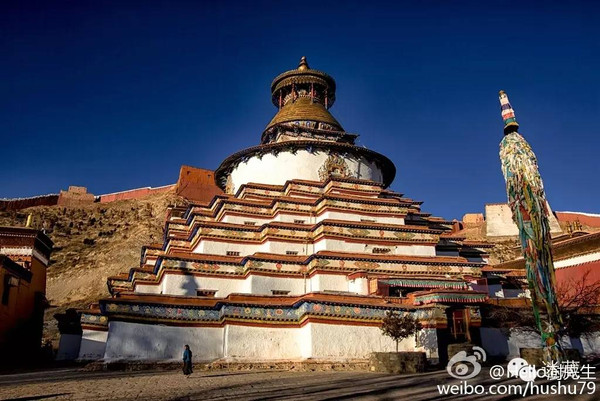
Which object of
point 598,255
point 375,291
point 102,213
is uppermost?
point 102,213

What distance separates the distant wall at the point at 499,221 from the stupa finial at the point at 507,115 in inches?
1719

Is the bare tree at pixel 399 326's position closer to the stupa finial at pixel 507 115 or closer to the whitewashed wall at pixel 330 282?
the whitewashed wall at pixel 330 282

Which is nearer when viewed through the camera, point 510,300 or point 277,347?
point 277,347

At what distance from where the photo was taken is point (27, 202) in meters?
56.2

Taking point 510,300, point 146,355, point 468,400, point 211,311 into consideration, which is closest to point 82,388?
point 146,355

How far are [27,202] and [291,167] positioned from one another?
1691 inches

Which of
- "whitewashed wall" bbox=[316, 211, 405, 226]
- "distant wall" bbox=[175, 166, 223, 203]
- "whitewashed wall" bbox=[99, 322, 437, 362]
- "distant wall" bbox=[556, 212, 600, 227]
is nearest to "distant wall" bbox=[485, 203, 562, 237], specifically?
"distant wall" bbox=[556, 212, 600, 227]

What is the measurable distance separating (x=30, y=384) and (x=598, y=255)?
24.8 meters

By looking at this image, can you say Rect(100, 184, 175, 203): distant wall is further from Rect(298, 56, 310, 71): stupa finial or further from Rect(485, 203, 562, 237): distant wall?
Rect(485, 203, 562, 237): distant wall

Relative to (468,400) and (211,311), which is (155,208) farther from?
(468,400)

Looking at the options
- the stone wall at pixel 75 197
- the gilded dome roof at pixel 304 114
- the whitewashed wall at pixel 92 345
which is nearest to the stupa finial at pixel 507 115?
the whitewashed wall at pixel 92 345

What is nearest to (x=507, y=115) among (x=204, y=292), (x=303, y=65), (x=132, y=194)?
(x=204, y=292)

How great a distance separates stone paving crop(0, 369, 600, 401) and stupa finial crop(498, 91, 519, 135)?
5.59 meters

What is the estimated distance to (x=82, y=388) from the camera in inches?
403
